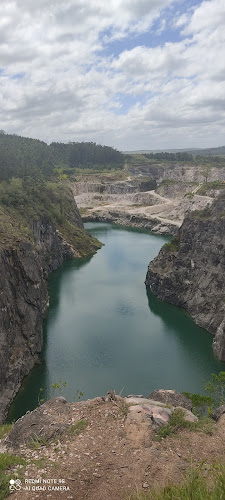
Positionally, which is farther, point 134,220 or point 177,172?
point 177,172

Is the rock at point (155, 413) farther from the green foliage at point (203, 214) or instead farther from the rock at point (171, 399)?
the green foliage at point (203, 214)

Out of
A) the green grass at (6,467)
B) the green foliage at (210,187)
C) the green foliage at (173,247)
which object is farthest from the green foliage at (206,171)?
the green grass at (6,467)

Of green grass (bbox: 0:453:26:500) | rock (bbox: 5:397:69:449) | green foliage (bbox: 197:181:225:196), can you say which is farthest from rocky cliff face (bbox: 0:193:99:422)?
→ green foliage (bbox: 197:181:225:196)

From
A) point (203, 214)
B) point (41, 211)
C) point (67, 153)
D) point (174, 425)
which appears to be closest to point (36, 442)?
point (174, 425)

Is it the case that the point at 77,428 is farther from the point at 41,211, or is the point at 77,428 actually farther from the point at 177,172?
the point at 177,172

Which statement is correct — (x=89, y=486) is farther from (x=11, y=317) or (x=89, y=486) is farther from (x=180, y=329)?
(x=180, y=329)

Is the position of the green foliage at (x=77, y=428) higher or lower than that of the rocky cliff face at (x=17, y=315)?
higher

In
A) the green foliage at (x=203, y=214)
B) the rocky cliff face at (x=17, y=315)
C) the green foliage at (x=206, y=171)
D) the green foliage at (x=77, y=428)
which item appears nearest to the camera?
the green foliage at (x=77, y=428)
